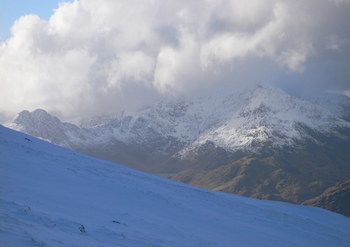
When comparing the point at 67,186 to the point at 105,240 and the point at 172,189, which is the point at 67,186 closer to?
the point at 105,240

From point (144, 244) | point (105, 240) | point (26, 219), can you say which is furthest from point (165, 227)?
point (26, 219)

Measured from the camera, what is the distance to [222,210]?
1437 inches

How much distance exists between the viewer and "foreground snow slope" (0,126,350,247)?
1834cm

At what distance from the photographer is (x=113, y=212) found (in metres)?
25.1

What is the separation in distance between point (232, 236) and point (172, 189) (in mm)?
11596

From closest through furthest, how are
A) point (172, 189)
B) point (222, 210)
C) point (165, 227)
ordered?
point (165, 227) < point (222, 210) < point (172, 189)

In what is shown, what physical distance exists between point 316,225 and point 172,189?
16.2m

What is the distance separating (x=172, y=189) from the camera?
3912cm

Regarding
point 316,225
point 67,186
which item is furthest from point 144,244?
point 316,225

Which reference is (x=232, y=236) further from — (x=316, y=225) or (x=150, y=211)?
(x=316, y=225)

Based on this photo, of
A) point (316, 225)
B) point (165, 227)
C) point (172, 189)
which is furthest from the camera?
point (316, 225)

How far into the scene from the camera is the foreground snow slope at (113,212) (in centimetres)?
1834

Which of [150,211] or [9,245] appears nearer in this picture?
[9,245]

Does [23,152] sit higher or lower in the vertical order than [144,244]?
higher
